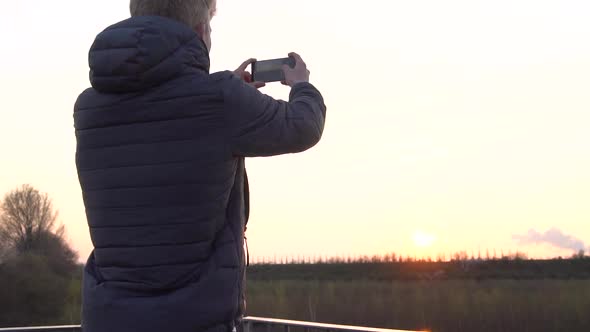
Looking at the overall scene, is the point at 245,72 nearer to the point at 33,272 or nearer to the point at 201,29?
the point at 201,29

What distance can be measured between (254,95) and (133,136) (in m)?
0.22

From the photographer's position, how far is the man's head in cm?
148

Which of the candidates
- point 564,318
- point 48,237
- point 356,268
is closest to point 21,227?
point 48,237

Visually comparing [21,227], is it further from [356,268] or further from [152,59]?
[152,59]

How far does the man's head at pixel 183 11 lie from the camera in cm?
148

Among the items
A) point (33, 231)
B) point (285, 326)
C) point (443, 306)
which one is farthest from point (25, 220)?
point (285, 326)

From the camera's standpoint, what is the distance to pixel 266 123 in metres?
1.40

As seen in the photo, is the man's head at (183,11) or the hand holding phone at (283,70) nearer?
the man's head at (183,11)

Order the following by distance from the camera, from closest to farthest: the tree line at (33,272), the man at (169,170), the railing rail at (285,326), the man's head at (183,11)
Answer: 1. the man at (169,170)
2. the man's head at (183,11)
3. the railing rail at (285,326)
4. the tree line at (33,272)

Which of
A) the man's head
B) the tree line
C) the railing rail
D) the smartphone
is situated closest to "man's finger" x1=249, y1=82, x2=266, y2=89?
the smartphone

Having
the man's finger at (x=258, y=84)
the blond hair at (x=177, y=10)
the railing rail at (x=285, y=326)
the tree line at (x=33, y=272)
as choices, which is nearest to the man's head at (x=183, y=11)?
the blond hair at (x=177, y=10)

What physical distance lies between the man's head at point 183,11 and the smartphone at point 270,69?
0.16 metres

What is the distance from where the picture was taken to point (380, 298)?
22188mm

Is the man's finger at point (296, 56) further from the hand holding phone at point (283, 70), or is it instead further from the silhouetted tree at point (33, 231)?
the silhouetted tree at point (33, 231)
